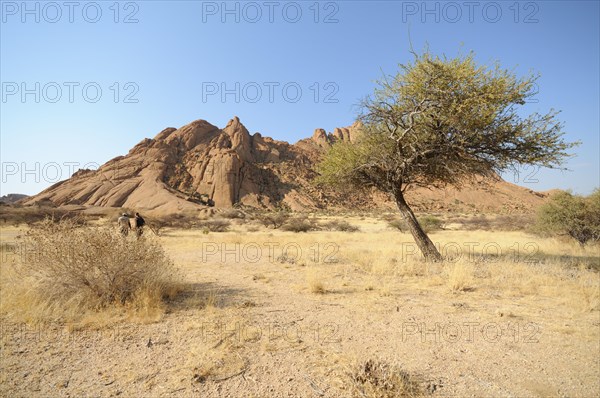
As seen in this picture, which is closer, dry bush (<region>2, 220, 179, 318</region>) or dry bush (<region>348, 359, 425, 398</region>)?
dry bush (<region>348, 359, 425, 398</region>)

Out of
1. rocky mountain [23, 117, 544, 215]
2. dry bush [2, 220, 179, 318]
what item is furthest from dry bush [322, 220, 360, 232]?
rocky mountain [23, 117, 544, 215]

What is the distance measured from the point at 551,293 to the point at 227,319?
706cm

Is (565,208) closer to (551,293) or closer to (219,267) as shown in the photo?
(551,293)

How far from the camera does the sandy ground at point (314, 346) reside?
10.4ft

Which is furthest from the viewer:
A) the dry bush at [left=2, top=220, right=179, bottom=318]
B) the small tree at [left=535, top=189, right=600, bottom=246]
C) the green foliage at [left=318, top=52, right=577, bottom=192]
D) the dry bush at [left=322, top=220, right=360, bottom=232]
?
→ the dry bush at [left=322, top=220, right=360, bottom=232]

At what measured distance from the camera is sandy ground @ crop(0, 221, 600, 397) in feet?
10.4

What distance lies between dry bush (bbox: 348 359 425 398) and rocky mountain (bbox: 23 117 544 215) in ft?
186

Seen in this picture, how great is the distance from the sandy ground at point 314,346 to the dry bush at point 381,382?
9 cm

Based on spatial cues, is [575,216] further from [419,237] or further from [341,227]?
[341,227]

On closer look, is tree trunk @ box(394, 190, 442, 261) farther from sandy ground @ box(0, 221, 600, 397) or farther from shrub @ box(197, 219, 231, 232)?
shrub @ box(197, 219, 231, 232)

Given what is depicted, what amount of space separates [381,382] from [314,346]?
4.06ft

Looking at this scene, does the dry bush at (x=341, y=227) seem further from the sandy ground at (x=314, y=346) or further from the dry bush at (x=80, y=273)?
the dry bush at (x=80, y=273)

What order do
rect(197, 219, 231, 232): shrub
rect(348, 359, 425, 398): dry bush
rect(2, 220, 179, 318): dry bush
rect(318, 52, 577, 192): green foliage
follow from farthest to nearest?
1. rect(197, 219, 231, 232): shrub
2. rect(318, 52, 577, 192): green foliage
3. rect(2, 220, 179, 318): dry bush
4. rect(348, 359, 425, 398): dry bush

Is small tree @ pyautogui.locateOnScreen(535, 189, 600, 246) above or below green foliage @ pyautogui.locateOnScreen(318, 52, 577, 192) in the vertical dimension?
below
